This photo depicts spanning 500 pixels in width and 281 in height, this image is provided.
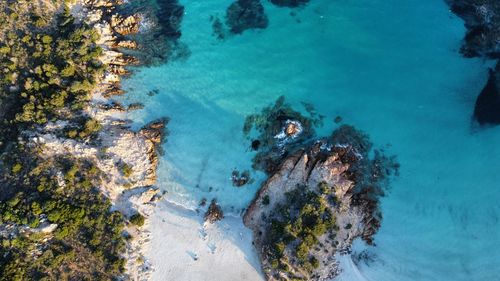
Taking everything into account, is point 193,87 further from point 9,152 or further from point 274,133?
point 9,152

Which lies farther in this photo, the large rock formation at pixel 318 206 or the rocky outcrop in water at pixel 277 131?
the rocky outcrop in water at pixel 277 131

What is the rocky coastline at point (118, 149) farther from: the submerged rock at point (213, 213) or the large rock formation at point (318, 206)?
the large rock formation at point (318, 206)

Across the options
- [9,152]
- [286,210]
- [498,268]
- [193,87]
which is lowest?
[498,268]

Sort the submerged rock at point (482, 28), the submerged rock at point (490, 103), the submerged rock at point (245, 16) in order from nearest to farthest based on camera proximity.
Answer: the submerged rock at point (490, 103)
the submerged rock at point (482, 28)
the submerged rock at point (245, 16)

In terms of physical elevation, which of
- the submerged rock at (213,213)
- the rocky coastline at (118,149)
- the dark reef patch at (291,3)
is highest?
the dark reef patch at (291,3)

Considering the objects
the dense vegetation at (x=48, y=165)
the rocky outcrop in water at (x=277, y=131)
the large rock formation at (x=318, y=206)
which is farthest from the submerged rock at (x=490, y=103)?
the dense vegetation at (x=48, y=165)

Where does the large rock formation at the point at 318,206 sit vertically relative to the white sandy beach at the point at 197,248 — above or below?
above

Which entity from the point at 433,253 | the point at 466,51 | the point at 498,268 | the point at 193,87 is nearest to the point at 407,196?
the point at 433,253

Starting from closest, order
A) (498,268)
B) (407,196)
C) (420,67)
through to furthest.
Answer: (498,268)
(407,196)
(420,67)
